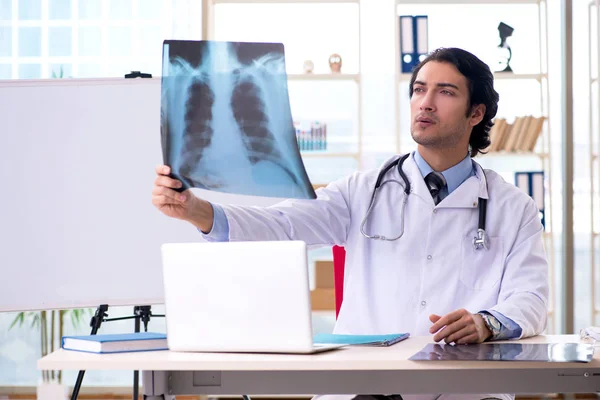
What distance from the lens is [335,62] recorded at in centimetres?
443

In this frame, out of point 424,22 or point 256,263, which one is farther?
point 424,22

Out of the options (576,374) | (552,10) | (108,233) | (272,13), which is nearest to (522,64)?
(552,10)

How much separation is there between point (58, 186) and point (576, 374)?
1.93 metres

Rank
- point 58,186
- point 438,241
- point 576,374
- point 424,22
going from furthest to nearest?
point 424,22 → point 58,186 → point 438,241 → point 576,374

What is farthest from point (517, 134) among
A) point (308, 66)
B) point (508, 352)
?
point (508, 352)

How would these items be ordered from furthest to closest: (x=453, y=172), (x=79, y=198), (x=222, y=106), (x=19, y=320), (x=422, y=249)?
(x=19, y=320) < (x=79, y=198) < (x=453, y=172) < (x=422, y=249) < (x=222, y=106)

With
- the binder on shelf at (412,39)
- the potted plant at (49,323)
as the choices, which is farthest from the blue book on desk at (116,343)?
the binder on shelf at (412,39)

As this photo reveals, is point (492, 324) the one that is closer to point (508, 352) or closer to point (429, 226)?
point (508, 352)

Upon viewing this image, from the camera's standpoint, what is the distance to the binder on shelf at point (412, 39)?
174 inches

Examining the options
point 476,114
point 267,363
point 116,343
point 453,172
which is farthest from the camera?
point 476,114

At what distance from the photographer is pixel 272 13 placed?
4.55 m

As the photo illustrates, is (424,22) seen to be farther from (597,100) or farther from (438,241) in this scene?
(438,241)

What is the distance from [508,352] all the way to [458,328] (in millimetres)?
144

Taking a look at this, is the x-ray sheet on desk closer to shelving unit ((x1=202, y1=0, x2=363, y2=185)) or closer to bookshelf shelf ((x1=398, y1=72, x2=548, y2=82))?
shelving unit ((x1=202, y1=0, x2=363, y2=185))
